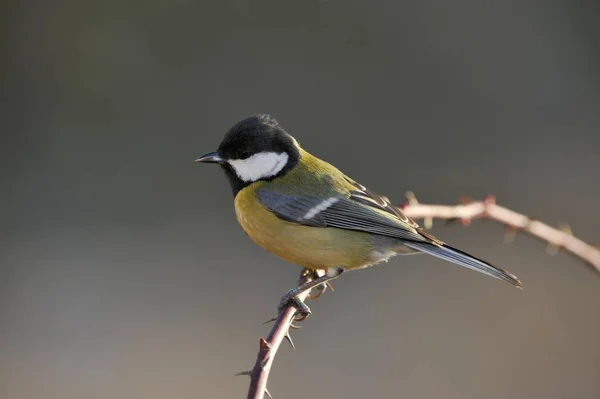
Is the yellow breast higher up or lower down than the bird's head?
lower down

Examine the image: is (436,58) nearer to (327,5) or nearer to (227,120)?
(327,5)

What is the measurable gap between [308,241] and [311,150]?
3.49 metres

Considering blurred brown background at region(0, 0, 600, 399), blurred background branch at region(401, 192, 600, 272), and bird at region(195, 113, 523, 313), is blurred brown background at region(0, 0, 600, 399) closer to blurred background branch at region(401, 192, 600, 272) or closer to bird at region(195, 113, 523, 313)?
bird at region(195, 113, 523, 313)

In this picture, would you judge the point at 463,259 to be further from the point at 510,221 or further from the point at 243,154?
the point at 243,154

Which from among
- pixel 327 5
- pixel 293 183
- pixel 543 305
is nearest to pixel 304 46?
pixel 327 5

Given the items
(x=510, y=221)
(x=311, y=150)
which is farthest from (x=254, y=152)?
(x=311, y=150)

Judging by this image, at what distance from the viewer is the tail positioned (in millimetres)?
2488

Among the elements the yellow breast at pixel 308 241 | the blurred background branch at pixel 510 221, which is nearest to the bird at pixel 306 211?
the yellow breast at pixel 308 241

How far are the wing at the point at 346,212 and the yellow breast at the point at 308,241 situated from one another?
28 mm

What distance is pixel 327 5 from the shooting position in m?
6.77

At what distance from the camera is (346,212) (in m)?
3.01

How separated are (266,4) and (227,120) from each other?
1093mm

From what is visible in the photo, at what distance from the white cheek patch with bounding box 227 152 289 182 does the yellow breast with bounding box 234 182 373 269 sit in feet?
0.42

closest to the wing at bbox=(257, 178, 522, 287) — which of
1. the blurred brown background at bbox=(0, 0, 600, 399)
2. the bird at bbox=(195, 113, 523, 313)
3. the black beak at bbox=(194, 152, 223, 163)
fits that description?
the bird at bbox=(195, 113, 523, 313)
